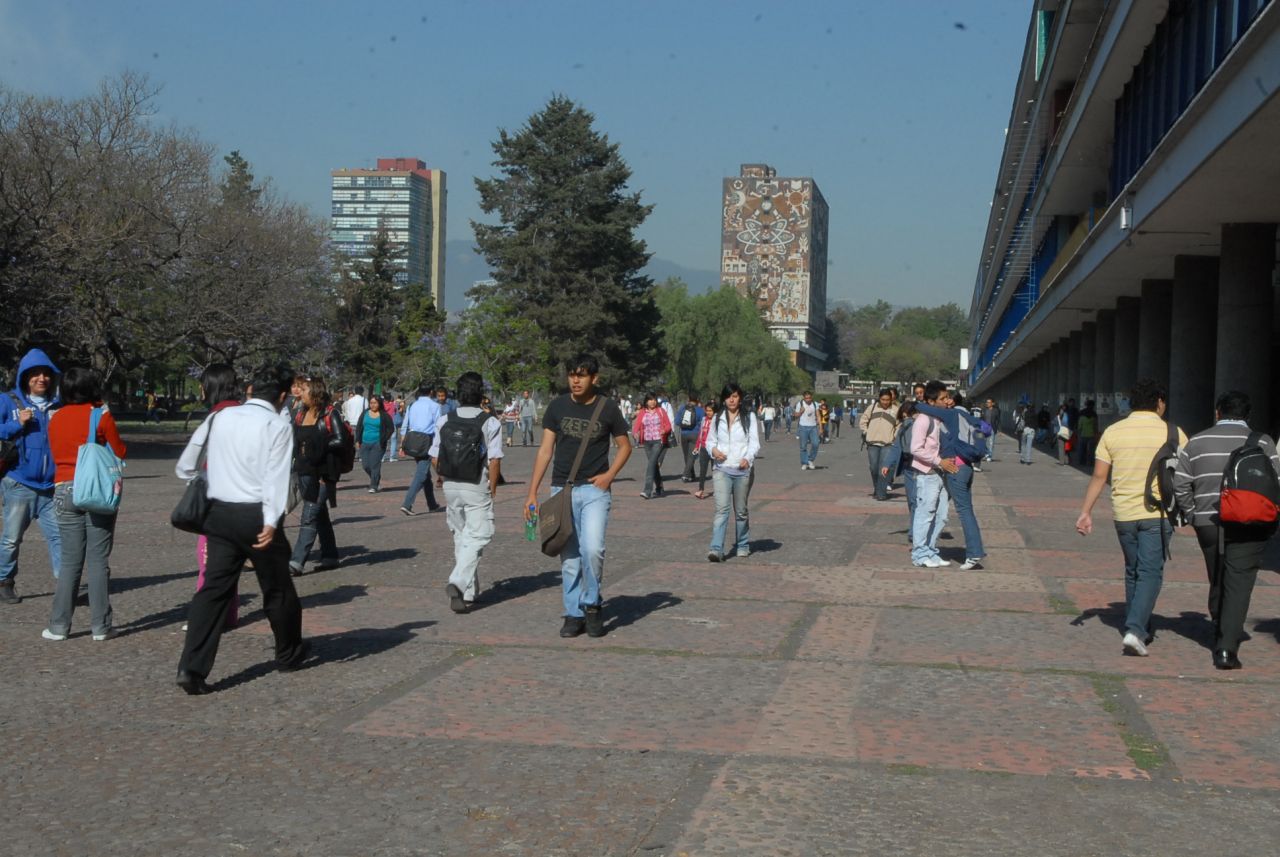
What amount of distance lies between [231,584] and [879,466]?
15.1m

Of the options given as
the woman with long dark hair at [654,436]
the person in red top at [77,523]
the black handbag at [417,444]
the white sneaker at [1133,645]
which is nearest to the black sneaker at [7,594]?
the person in red top at [77,523]

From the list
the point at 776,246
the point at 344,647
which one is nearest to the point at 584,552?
the point at 344,647

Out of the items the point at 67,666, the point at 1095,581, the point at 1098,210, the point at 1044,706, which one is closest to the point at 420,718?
the point at 67,666

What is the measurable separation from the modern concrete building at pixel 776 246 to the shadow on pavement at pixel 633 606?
17596 centimetres

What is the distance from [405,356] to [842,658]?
56558 mm

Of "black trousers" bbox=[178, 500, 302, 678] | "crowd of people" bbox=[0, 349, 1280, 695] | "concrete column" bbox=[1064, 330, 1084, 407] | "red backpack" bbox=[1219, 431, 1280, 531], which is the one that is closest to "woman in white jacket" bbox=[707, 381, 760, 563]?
"crowd of people" bbox=[0, 349, 1280, 695]

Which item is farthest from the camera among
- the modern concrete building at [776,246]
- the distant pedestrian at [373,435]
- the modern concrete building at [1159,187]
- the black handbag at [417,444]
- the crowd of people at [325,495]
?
the modern concrete building at [776,246]

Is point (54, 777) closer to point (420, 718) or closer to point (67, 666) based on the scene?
point (420, 718)

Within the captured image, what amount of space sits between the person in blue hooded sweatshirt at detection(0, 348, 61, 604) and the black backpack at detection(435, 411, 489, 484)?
98.9 inches

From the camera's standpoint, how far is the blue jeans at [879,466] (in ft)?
67.4

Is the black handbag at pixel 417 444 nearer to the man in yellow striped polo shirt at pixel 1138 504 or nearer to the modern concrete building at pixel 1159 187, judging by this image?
the man in yellow striped polo shirt at pixel 1138 504

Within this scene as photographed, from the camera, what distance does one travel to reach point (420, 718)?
257 inches

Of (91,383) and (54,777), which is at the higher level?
(91,383)

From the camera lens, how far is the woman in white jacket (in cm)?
1277
